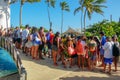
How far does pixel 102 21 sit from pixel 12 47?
2237 centimetres

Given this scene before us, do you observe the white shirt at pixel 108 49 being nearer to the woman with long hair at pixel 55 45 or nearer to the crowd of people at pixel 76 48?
the crowd of people at pixel 76 48

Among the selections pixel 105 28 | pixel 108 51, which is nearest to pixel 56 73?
pixel 108 51

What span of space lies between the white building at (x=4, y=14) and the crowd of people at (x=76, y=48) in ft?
46.8

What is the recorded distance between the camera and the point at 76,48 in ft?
57.1

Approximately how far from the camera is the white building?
32.8 metres

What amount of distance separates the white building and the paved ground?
15.3 metres

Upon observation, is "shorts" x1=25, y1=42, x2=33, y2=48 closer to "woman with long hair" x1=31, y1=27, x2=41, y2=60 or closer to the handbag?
"woman with long hair" x1=31, y1=27, x2=41, y2=60

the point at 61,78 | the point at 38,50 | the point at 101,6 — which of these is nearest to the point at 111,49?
the point at 61,78

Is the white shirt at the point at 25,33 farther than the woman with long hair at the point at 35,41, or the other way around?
the white shirt at the point at 25,33

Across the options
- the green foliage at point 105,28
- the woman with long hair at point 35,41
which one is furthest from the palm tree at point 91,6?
the woman with long hair at point 35,41

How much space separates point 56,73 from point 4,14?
1787cm

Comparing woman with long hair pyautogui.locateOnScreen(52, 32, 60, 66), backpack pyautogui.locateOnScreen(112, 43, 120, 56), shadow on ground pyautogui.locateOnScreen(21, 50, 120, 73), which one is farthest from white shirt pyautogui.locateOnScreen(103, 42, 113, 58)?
woman with long hair pyautogui.locateOnScreen(52, 32, 60, 66)

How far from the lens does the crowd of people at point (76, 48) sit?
16.6m

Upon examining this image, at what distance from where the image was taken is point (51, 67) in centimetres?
1747
